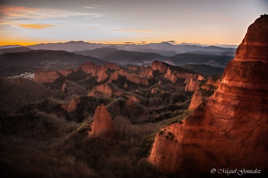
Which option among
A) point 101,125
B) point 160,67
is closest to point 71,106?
point 101,125

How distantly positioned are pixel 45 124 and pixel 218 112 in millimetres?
29801

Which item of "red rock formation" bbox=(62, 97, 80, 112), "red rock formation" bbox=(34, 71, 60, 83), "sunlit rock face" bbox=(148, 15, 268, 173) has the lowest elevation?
"red rock formation" bbox=(62, 97, 80, 112)

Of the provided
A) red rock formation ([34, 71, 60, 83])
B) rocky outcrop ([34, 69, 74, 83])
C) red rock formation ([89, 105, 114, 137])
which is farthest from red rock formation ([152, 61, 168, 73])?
red rock formation ([89, 105, 114, 137])

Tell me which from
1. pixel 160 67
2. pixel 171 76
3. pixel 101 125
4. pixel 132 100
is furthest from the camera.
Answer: pixel 160 67

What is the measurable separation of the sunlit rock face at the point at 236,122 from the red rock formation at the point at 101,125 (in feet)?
38.4

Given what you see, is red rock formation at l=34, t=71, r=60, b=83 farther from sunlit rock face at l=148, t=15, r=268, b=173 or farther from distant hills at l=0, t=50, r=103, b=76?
sunlit rock face at l=148, t=15, r=268, b=173

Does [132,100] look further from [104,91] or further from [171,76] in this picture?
[171,76]

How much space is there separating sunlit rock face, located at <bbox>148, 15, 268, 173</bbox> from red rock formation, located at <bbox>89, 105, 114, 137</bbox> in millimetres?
11692

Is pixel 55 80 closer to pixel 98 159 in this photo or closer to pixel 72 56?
pixel 98 159

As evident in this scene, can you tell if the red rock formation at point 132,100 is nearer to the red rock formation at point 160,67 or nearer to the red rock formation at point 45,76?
the red rock formation at point 160,67

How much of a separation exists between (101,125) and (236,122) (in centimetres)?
1599

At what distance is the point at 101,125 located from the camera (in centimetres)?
2403

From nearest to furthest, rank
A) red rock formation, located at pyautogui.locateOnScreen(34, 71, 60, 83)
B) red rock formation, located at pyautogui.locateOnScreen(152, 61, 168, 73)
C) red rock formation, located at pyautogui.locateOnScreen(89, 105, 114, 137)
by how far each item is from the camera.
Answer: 1. red rock formation, located at pyautogui.locateOnScreen(89, 105, 114, 137)
2. red rock formation, located at pyautogui.locateOnScreen(34, 71, 60, 83)
3. red rock formation, located at pyautogui.locateOnScreen(152, 61, 168, 73)

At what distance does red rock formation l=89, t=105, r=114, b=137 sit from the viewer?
23.8m
